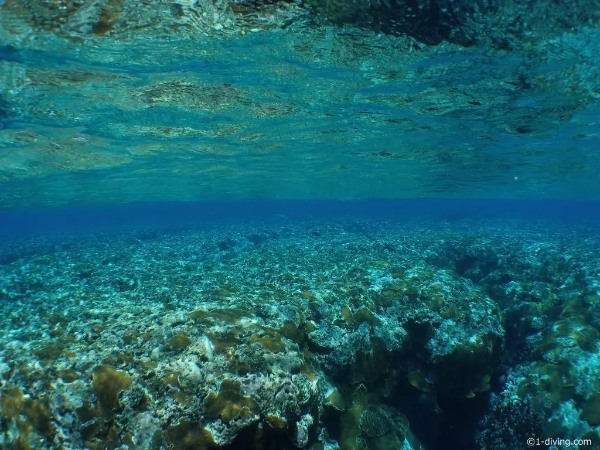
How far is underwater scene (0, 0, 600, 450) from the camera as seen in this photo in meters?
5.74

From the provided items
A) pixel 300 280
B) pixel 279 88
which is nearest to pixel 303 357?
pixel 300 280

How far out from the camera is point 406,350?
30.5 ft

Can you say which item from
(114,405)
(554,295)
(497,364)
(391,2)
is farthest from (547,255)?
(114,405)

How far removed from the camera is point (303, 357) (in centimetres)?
700

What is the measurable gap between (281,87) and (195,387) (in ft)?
41.4

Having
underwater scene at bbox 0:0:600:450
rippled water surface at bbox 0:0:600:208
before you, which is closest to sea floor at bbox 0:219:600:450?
underwater scene at bbox 0:0:600:450

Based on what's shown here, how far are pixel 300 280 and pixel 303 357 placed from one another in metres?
4.76

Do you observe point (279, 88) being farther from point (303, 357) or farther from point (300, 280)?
point (303, 357)

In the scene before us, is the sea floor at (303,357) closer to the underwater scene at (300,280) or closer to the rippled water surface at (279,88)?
the underwater scene at (300,280)

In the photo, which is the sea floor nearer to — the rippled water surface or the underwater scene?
the underwater scene

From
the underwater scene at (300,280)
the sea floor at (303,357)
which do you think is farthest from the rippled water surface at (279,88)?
the sea floor at (303,357)

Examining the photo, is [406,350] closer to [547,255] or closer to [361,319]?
[361,319]

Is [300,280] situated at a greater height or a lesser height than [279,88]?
lesser

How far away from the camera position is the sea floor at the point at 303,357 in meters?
5.41
